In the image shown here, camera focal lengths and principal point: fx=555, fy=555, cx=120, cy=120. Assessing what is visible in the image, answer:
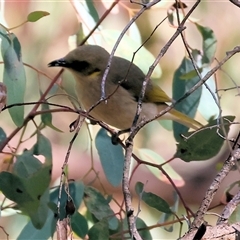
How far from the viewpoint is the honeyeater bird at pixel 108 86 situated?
180 cm

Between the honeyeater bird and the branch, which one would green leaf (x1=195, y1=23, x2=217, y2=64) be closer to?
the honeyeater bird

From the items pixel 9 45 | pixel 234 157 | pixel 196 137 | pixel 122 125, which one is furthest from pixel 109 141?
pixel 234 157

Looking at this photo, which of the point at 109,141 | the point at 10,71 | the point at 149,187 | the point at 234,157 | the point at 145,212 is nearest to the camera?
the point at 234,157

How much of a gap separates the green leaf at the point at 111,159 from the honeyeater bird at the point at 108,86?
0.18 m

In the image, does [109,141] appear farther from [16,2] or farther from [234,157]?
[16,2]

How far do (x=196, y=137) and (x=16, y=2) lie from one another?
7.00 ft

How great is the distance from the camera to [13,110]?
4.38 ft

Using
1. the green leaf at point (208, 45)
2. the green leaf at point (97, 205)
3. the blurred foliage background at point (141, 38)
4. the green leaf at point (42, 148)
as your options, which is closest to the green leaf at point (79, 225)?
the green leaf at point (97, 205)

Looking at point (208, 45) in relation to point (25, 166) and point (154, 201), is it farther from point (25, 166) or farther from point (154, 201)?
point (25, 166)

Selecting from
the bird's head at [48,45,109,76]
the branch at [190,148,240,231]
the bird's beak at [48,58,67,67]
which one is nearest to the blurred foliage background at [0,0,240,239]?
the bird's head at [48,45,109,76]

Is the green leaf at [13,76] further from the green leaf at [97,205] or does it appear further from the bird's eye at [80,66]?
the bird's eye at [80,66]

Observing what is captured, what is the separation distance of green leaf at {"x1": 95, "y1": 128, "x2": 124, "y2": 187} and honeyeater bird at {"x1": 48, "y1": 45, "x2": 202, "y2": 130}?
0.60 feet

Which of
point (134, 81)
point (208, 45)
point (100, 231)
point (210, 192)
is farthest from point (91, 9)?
point (210, 192)

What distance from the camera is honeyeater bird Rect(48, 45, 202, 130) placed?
1800 millimetres
